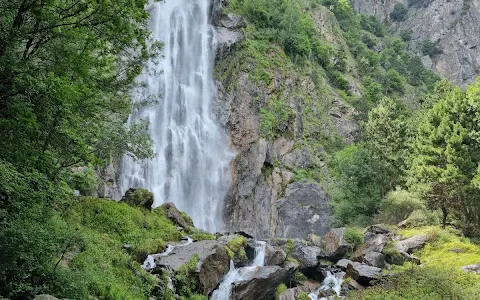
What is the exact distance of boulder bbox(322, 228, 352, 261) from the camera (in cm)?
2291

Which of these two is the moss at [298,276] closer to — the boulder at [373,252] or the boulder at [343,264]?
the boulder at [343,264]

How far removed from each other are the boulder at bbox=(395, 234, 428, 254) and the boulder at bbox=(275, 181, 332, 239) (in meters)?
12.3

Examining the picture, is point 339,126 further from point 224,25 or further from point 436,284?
point 436,284

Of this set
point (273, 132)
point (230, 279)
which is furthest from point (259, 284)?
point (273, 132)

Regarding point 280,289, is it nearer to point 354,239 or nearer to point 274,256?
point 274,256

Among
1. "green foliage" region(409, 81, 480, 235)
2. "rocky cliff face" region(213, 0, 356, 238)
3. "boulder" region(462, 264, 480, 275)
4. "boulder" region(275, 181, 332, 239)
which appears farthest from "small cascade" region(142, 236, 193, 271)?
"boulder" region(275, 181, 332, 239)

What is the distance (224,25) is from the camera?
46.8 m

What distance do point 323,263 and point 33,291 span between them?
664 inches

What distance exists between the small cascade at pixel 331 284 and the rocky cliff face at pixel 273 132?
14.6 meters

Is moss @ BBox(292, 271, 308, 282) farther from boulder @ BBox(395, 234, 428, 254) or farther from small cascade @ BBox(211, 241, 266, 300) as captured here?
boulder @ BBox(395, 234, 428, 254)

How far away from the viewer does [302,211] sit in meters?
36.3

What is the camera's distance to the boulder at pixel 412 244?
2133 cm

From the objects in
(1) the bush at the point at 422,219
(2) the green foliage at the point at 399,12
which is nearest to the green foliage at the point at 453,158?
(1) the bush at the point at 422,219

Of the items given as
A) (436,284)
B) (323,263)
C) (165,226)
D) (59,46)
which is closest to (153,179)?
(165,226)
